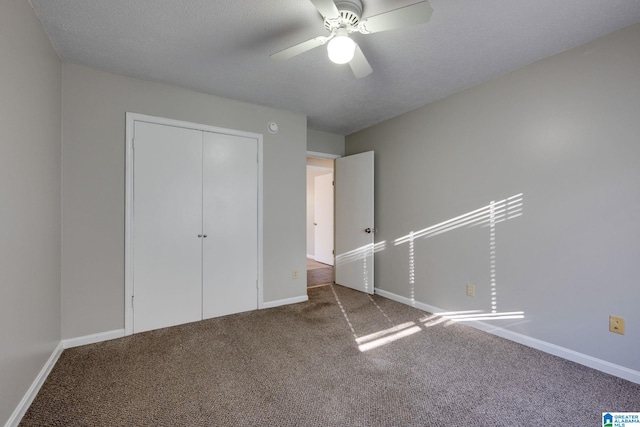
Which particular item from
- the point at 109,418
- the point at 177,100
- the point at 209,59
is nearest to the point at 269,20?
the point at 209,59

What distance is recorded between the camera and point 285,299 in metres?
3.52

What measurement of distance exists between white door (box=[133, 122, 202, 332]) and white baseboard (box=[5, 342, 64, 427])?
584 mm

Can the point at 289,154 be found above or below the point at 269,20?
below

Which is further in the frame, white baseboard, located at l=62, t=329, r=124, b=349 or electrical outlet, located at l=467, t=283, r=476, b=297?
electrical outlet, located at l=467, t=283, r=476, b=297

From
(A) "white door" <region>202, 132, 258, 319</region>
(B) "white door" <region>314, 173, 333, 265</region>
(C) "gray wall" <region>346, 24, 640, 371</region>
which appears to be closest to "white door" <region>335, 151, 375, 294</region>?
(C) "gray wall" <region>346, 24, 640, 371</region>

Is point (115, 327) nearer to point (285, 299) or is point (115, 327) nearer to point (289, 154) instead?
point (285, 299)

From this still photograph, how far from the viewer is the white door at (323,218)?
6.29 metres

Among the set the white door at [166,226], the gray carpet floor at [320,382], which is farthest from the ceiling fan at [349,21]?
the gray carpet floor at [320,382]

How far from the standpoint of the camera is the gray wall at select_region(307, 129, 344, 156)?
4.29 meters

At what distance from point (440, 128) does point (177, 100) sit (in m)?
2.83

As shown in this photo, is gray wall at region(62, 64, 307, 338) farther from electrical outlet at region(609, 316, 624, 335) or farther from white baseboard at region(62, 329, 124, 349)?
electrical outlet at region(609, 316, 624, 335)

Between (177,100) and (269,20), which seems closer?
(269,20)

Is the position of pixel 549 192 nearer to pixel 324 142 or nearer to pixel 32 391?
pixel 324 142

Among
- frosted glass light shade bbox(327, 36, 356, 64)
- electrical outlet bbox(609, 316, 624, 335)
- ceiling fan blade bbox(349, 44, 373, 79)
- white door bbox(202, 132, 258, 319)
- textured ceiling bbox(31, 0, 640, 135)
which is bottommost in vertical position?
electrical outlet bbox(609, 316, 624, 335)
